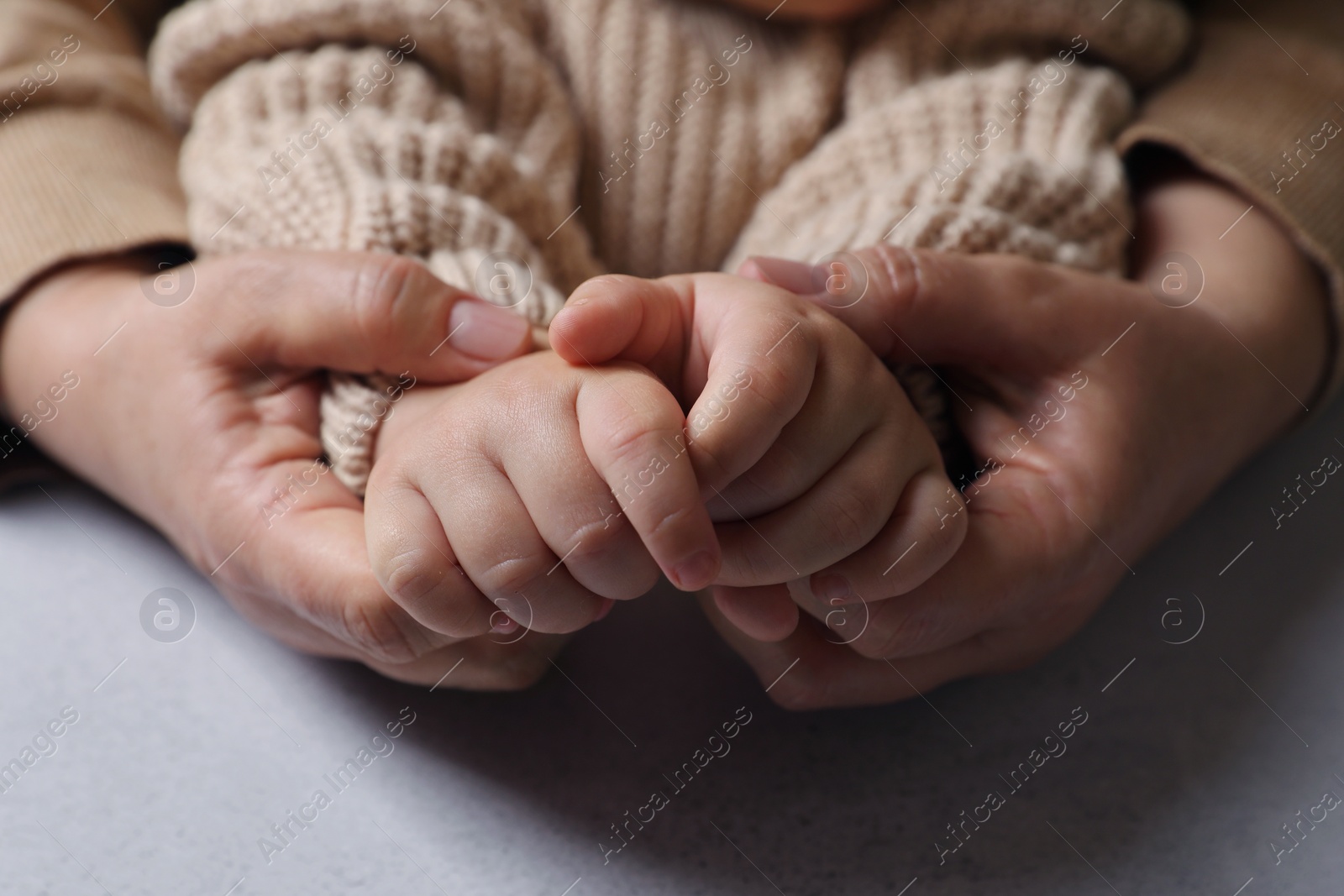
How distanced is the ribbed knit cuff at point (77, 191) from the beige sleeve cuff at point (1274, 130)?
658 mm

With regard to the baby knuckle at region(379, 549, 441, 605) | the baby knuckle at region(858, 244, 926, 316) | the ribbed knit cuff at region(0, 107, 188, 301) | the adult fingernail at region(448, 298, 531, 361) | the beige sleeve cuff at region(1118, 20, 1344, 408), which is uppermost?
the beige sleeve cuff at region(1118, 20, 1344, 408)

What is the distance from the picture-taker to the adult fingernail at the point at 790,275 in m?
0.48

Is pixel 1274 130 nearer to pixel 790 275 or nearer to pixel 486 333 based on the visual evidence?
pixel 790 275

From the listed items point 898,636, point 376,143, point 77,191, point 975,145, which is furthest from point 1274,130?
point 77,191

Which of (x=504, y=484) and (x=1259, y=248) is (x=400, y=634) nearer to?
(x=504, y=484)

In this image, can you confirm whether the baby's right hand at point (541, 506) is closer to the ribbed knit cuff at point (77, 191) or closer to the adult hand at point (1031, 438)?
the adult hand at point (1031, 438)

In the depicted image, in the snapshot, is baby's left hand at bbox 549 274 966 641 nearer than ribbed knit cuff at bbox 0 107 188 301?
Yes

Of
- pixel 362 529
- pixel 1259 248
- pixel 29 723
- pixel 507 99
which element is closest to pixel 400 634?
pixel 362 529

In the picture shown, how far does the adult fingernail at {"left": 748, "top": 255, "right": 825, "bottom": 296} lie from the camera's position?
0.48 m

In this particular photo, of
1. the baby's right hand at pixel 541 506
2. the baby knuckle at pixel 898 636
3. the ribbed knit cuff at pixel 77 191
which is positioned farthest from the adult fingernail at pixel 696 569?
the ribbed knit cuff at pixel 77 191

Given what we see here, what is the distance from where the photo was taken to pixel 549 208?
23.7 inches

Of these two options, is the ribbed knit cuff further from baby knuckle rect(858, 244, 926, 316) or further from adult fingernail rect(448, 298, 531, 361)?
baby knuckle rect(858, 244, 926, 316)

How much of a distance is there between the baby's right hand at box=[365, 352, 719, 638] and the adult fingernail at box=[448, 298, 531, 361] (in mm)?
48

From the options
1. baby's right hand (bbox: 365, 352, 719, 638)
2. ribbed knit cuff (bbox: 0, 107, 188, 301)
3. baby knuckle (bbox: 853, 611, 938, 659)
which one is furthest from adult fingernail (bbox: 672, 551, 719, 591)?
ribbed knit cuff (bbox: 0, 107, 188, 301)
